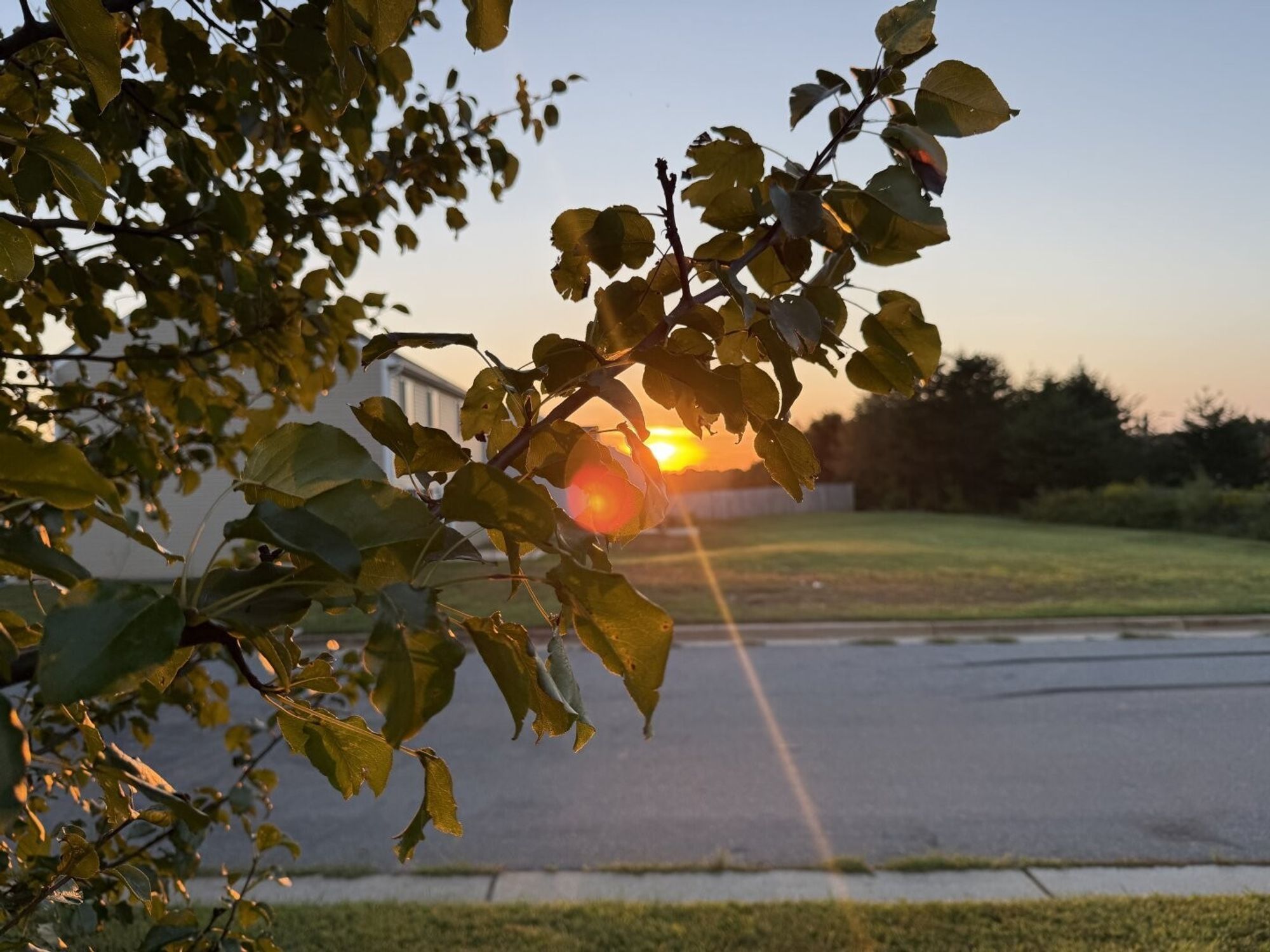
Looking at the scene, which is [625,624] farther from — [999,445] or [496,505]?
[999,445]

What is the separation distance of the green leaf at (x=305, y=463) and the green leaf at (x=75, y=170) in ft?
1.08

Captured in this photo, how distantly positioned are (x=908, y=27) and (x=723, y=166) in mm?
191

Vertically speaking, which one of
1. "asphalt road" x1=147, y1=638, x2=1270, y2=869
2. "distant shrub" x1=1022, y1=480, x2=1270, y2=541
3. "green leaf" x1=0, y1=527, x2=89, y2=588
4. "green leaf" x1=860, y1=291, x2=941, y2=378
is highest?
"green leaf" x1=860, y1=291, x2=941, y2=378

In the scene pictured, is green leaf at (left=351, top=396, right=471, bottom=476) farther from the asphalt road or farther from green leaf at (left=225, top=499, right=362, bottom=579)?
the asphalt road

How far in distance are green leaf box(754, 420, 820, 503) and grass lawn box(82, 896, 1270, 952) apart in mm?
2861

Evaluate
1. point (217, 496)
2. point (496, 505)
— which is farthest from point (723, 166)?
point (217, 496)

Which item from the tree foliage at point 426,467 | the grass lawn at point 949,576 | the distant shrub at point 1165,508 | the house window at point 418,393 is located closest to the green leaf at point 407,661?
the tree foliage at point 426,467

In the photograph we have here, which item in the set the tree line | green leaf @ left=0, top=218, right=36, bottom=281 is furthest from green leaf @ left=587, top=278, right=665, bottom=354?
the tree line

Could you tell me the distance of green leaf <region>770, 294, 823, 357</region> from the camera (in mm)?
677

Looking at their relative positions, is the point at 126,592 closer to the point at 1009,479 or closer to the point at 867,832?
the point at 867,832

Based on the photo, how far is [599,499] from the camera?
704mm

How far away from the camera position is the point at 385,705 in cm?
50

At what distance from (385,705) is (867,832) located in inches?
184

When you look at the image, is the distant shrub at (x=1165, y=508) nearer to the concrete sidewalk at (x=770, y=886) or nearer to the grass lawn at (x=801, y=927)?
the concrete sidewalk at (x=770, y=886)
